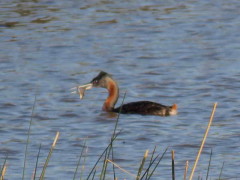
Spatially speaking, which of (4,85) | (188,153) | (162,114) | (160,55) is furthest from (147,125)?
(160,55)

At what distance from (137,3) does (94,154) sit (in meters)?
8.97

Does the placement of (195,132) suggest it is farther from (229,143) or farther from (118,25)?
(118,25)

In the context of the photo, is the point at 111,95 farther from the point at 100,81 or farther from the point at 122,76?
the point at 122,76

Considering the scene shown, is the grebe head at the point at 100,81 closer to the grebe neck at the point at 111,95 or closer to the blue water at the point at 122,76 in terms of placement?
the grebe neck at the point at 111,95

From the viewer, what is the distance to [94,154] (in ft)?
27.0

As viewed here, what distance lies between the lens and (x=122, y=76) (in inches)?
485

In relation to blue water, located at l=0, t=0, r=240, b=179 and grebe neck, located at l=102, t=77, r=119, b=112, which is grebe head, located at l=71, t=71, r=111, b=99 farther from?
blue water, located at l=0, t=0, r=240, b=179

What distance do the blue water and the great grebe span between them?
0.38 ft

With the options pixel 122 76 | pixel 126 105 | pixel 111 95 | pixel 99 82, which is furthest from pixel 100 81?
pixel 122 76

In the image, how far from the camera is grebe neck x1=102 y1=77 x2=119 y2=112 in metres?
10.6

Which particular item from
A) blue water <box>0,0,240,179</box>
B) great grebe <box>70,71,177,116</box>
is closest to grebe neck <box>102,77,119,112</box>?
great grebe <box>70,71,177,116</box>

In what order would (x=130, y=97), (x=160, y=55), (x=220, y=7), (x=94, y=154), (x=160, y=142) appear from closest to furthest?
(x=94, y=154)
(x=160, y=142)
(x=130, y=97)
(x=160, y=55)
(x=220, y=7)

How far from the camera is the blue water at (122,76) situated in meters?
8.41

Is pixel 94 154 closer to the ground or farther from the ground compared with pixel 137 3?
farther from the ground
